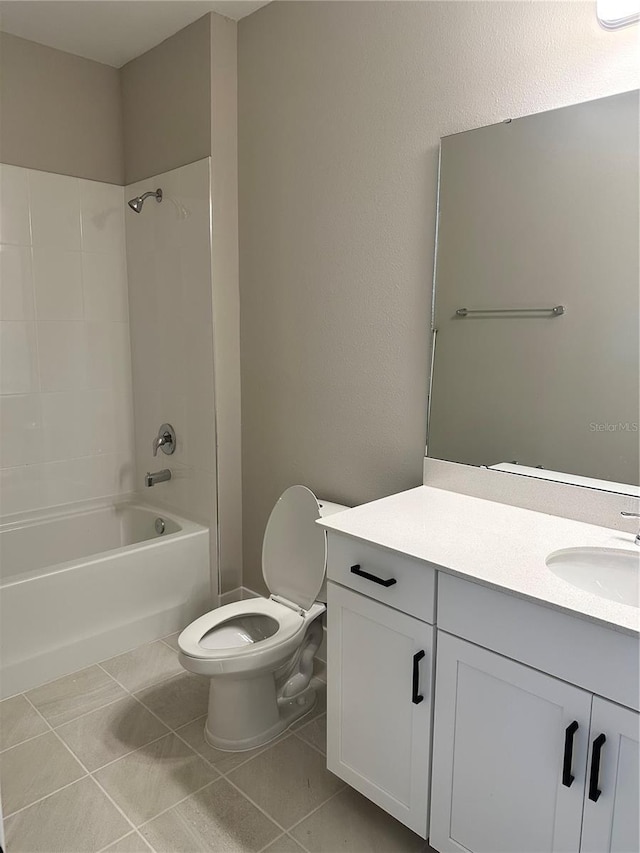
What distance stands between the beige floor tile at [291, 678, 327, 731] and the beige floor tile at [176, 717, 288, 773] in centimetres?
7

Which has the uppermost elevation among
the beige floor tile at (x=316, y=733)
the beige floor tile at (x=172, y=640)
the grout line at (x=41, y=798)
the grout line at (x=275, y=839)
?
the beige floor tile at (x=172, y=640)

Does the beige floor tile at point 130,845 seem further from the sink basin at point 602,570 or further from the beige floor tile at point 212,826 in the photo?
the sink basin at point 602,570

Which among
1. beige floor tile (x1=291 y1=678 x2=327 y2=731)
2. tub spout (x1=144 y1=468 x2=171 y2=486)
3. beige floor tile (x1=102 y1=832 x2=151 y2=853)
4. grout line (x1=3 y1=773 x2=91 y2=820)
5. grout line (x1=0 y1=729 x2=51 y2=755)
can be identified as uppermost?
tub spout (x1=144 y1=468 x2=171 y2=486)

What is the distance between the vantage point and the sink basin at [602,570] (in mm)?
1472

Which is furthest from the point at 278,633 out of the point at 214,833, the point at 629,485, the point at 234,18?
the point at 234,18

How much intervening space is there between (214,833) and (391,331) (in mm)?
1583

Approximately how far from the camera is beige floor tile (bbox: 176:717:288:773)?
196 centimetres

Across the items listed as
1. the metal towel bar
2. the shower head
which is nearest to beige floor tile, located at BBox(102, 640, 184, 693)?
the metal towel bar

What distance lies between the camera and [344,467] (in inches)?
94.1

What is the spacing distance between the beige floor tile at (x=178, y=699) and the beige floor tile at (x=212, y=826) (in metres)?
0.38

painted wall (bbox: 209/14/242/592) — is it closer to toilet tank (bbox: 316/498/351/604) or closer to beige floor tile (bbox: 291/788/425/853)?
toilet tank (bbox: 316/498/351/604)

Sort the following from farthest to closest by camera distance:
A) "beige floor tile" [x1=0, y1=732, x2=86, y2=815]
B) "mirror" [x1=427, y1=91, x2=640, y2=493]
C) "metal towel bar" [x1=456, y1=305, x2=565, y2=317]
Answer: "beige floor tile" [x1=0, y1=732, x2=86, y2=815] < "metal towel bar" [x1=456, y1=305, x2=565, y2=317] < "mirror" [x1=427, y1=91, x2=640, y2=493]

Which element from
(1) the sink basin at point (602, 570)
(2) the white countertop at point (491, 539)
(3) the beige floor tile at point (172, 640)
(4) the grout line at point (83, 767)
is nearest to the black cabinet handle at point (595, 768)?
(2) the white countertop at point (491, 539)

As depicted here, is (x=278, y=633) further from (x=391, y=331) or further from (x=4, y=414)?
(x=4, y=414)
